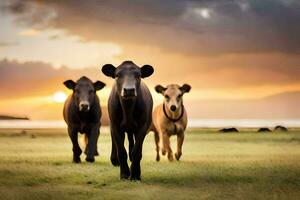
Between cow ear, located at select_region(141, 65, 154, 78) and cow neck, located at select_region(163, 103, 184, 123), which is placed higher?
cow ear, located at select_region(141, 65, 154, 78)

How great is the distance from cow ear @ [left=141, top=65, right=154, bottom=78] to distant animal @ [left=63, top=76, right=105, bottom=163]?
4.23 meters

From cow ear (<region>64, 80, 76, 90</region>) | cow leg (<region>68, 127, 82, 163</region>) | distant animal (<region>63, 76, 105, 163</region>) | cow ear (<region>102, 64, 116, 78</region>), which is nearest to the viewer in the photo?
cow ear (<region>102, 64, 116, 78</region>)

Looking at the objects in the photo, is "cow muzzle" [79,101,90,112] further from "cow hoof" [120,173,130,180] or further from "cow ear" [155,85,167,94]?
"cow hoof" [120,173,130,180]

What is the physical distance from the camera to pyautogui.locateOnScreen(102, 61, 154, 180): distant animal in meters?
12.4

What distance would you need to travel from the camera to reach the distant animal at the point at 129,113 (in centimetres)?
1243

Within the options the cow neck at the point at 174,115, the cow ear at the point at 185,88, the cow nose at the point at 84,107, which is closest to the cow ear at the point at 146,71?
the cow nose at the point at 84,107

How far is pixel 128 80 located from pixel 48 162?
532cm

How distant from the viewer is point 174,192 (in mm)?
10938

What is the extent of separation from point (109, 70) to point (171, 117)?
17.0 ft

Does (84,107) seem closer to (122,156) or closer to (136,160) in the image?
(122,156)

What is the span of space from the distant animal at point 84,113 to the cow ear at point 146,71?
4228 millimetres

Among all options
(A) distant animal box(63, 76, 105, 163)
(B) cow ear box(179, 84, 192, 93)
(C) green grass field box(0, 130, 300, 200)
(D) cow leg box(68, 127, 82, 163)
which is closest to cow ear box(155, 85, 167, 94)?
(B) cow ear box(179, 84, 192, 93)

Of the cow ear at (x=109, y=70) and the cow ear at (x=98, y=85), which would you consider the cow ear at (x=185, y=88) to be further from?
the cow ear at (x=109, y=70)

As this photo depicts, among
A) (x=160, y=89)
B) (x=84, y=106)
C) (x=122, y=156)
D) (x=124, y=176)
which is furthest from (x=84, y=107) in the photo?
(x=124, y=176)
